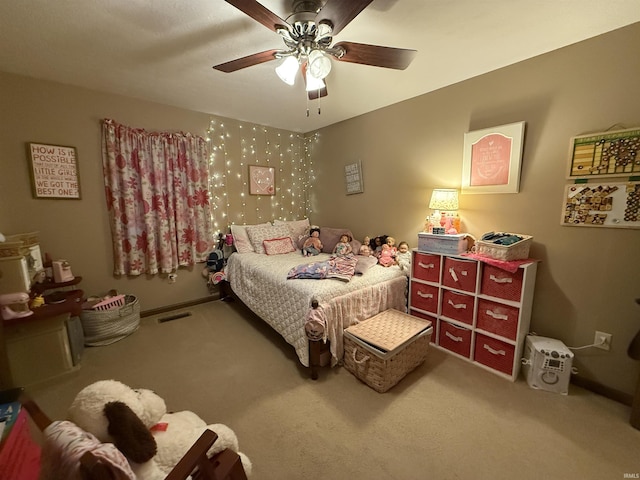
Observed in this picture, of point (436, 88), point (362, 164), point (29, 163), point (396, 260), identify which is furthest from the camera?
point (362, 164)

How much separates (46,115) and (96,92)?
1.51 feet

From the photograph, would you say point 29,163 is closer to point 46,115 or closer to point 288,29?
point 46,115

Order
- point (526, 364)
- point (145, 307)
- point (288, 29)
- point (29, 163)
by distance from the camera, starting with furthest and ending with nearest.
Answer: point (145, 307) → point (29, 163) → point (526, 364) → point (288, 29)

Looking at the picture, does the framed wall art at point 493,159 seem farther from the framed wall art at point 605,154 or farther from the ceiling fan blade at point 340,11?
the ceiling fan blade at point 340,11

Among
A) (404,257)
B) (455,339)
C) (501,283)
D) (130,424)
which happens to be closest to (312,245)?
(404,257)

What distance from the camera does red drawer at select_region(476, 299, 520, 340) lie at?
1.86 meters

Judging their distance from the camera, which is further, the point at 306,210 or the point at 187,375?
the point at 306,210

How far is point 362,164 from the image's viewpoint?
10.7 feet

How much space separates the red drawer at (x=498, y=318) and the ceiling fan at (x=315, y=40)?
1.80 metres

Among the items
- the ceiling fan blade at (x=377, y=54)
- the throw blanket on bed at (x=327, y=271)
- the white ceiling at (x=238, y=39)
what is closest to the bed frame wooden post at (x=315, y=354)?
the throw blanket on bed at (x=327, y=271)

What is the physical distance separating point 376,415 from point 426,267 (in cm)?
127

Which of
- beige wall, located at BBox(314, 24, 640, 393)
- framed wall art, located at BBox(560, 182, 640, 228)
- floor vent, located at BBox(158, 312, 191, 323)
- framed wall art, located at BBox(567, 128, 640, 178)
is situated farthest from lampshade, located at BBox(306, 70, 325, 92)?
floor vent, located at BBox(158, 312, 191, 323)

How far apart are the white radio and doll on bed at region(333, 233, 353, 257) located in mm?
1735

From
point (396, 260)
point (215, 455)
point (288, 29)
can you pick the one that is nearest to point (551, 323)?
point (396, 260)
